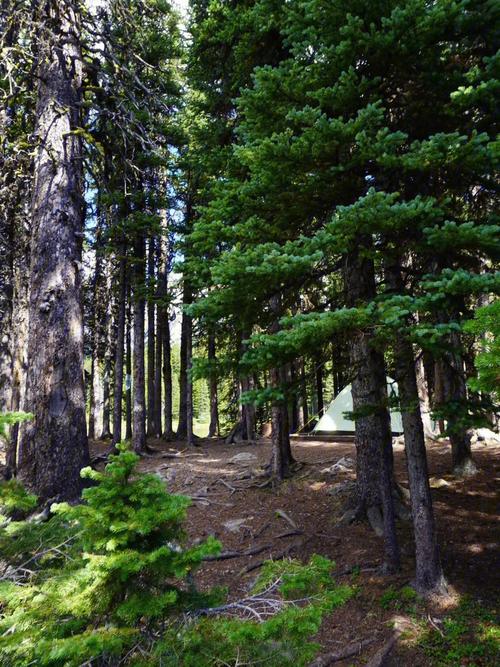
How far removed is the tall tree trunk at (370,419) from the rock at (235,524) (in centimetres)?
220

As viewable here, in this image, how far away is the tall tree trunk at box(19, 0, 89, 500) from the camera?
5.48 metres

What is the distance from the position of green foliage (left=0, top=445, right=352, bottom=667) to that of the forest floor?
3.34 metres

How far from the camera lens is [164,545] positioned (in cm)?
223

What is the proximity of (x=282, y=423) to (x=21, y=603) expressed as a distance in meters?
8.05

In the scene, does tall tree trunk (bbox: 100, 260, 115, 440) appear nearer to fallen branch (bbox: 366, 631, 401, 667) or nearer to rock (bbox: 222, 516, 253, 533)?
rock (bbox: 222, 516, 253, 533)

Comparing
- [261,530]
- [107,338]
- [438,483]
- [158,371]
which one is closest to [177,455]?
[261,530]

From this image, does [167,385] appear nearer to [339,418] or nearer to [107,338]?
[107,338]

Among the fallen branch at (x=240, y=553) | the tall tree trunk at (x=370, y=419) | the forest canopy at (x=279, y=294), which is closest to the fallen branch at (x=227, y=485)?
the forest canopy at (x=279, y=294)

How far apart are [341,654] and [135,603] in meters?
3.83

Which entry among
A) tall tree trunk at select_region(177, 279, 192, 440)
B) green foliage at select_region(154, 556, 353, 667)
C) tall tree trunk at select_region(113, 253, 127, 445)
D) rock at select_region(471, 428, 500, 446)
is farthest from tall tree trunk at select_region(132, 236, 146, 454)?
green foliage at select_region(154, 556, 353, 667)

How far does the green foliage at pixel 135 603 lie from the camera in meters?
2.01

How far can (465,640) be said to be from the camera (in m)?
4.66

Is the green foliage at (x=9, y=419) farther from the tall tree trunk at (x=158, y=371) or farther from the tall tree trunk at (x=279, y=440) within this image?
the tall tree trunk at (x=158, y=371)

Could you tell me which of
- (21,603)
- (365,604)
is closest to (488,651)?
(365,604)
